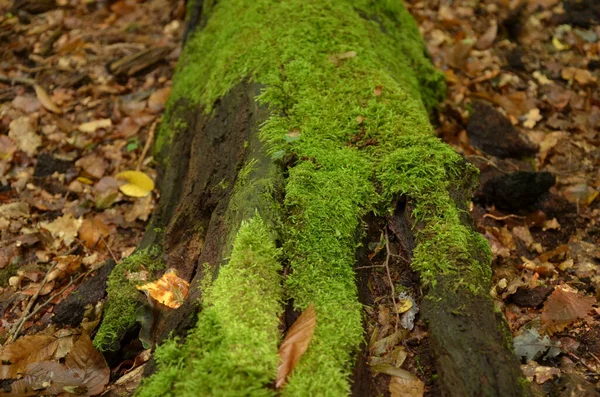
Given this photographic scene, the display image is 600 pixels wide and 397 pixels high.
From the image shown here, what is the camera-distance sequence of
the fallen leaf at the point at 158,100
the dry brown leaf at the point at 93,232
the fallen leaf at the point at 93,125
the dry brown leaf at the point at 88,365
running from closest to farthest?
1. the dry brown leaf at the point at 88,365
2. the dry brown leaf at the point at 93,232
3. the fallen leaf at the point at 93,125
4. the fallen leaf at the point at 158,100

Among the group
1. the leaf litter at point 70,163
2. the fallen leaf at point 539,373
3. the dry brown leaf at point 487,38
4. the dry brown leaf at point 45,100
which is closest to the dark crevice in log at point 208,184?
the leaf litter at point 70,163

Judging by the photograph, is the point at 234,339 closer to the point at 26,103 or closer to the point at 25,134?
the point at 25,134

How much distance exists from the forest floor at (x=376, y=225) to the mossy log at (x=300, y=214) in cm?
21

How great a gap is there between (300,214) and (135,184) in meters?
2.25

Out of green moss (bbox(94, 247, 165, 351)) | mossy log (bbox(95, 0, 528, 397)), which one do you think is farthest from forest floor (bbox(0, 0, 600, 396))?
mossy log (bbox(95, 0, 528, 397))

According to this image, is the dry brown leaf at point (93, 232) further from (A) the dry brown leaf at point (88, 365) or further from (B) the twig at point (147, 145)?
(A) the dry brown leaf at point (88, 365)

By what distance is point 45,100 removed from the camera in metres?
5.13

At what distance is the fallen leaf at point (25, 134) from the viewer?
467 centimetres

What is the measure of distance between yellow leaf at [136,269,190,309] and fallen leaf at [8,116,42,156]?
2.86 m

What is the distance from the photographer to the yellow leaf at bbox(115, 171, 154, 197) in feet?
13.6

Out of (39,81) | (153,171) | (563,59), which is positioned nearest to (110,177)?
(153,171)

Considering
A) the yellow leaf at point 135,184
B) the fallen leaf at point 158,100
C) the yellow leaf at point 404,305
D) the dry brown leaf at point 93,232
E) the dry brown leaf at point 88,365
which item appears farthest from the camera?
the fallen leaf at point 158,100

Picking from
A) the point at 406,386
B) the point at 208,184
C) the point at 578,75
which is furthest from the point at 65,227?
the point at 578,75

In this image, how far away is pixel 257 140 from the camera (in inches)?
115
